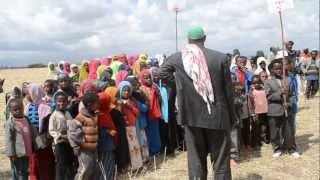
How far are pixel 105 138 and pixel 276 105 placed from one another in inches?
138

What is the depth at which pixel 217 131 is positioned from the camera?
6348mm

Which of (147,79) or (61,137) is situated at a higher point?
(147,79)

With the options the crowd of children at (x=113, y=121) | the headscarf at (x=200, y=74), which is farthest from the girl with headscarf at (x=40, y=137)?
the headscarf at (x=200, y=74)

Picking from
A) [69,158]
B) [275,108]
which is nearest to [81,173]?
[69,158]

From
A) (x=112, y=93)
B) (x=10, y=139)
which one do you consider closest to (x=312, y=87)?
(x=112, y=93)

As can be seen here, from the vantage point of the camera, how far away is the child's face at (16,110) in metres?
7.21

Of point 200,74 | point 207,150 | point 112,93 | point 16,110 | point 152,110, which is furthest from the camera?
point 152,110

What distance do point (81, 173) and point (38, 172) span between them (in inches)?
37.4

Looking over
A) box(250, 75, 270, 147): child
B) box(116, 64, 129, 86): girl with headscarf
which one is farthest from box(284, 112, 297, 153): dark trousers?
box(116, 64, 129, 86): girl with headscarf

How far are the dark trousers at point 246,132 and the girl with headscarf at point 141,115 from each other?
6.73ft

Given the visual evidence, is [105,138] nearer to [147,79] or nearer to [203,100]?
[203,100]

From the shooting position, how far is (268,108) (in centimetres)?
988

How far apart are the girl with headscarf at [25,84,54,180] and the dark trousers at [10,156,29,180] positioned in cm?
10

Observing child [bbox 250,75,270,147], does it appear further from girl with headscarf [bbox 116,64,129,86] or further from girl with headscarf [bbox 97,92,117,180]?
girl with headscarf [bbox 97,92,117,180]
